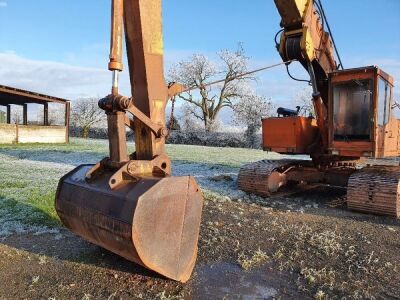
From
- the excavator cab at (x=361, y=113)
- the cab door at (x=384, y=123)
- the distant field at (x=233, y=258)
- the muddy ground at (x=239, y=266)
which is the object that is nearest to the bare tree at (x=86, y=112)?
the excavator cab at (x=361, y=113)

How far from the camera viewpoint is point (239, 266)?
13.8 ft

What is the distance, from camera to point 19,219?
5.62m

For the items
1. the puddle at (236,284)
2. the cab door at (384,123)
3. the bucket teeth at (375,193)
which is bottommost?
the puddle at (236,284)

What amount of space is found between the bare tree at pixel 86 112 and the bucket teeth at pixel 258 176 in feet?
173

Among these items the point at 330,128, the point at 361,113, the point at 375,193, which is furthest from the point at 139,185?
the point at 361,113

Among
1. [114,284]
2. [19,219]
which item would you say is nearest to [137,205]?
[114,284]

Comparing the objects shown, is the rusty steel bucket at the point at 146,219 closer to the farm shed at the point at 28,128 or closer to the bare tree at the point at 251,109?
the farm shed at the point at 28,128

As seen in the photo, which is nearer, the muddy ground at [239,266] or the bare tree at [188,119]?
the muddy ground at [239,266]

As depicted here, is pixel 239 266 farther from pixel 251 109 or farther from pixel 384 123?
pixel 251 109

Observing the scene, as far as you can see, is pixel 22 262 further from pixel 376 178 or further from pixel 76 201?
pixel 376 178

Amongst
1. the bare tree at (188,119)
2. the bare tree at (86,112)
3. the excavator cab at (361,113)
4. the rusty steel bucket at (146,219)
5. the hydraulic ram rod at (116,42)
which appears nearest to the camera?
the rusty steel bucket at (146,219)

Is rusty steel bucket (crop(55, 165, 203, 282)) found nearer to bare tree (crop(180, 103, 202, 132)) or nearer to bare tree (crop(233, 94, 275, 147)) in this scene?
bare tree (crop(233, 94, 275, 147))

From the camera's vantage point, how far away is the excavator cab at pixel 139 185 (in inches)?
131

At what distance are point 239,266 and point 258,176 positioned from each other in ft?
13.8
